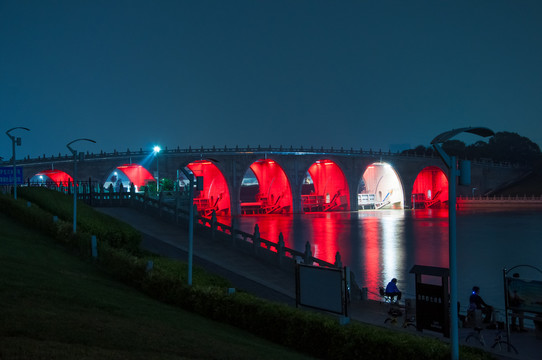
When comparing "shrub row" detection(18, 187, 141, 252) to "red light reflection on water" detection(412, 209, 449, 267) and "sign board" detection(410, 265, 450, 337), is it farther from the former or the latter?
"red light reflection on water" detection(412, 209, 449, 267)

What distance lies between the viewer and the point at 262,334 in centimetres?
1063

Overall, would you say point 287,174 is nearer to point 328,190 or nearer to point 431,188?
point 328,190

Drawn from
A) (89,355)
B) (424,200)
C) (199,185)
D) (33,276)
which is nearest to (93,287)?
(33,276)

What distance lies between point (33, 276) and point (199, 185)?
532 cm

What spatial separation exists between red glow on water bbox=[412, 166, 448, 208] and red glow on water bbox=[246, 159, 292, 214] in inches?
1257

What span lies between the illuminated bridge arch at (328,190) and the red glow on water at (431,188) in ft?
66.0

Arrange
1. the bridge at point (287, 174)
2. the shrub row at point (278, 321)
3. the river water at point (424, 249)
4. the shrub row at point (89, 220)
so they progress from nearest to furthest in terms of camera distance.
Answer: the shrub row at point (278, 321) < the shrub row at point (89, 220) < the river water at point (424, 249) < the bridge at point (287, 174)

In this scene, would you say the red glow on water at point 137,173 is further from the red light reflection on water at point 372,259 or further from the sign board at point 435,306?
the sign board at point 435,306

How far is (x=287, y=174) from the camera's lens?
7962 centimetres

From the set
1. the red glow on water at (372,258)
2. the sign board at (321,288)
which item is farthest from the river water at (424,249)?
the sign board at (321,288)

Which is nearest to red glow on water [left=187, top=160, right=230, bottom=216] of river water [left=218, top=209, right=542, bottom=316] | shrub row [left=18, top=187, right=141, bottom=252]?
river water [left=218, top=209, right=542, bottom=316]

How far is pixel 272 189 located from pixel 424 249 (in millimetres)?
50304

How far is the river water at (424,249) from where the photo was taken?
24844mm

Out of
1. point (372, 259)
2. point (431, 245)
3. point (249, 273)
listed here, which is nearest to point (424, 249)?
point (431, 245)
